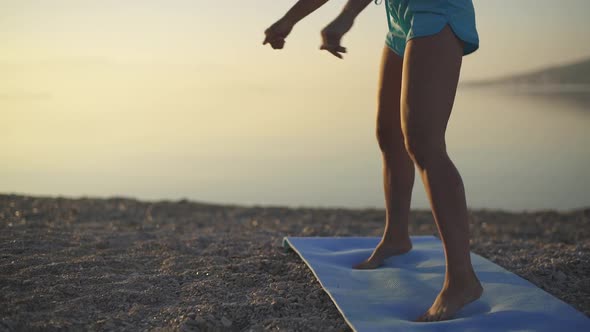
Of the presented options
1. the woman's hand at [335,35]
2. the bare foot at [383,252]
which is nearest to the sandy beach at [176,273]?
the bare foot at [383,252]

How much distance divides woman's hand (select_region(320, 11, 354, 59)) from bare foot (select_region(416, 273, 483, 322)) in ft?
3.48

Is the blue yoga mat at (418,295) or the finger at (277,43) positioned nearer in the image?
the blue yoga mat at (418,295)

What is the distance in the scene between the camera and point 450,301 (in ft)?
8.61

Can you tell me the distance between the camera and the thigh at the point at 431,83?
2.57 meters

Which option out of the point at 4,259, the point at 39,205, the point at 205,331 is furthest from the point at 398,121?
the point at 39,205

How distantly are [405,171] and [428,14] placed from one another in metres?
0.88

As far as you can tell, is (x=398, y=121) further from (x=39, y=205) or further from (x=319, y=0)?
(x=39, y=205)

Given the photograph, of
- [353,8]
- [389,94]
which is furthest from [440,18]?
[389,94]

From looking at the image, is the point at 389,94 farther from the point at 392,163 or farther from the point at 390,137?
the point at 392,163

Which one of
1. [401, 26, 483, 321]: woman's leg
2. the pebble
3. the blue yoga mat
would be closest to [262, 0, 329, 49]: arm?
[401, 26, 483, 321]: woman's leg

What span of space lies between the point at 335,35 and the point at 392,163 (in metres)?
0.78

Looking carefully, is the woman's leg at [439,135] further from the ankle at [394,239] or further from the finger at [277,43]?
the ankle at [394,239]

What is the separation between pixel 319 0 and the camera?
2838 mm

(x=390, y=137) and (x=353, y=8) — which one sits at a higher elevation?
(x=353, y=8)
